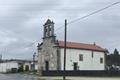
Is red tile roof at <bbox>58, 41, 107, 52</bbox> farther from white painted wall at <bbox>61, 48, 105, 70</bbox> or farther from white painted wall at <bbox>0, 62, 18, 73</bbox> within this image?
white painted wall at <bbox>0, 62, 18, 73</bbox>

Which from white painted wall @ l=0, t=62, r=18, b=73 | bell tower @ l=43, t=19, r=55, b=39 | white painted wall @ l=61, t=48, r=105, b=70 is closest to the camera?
bell tower @ l=43, t=19, r=55, b=39

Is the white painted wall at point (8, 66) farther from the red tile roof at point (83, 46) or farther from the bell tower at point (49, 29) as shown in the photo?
the bell tower at point (49, 29)

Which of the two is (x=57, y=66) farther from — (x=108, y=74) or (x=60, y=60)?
(x=108, y=74)

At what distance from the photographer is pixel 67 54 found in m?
79.4

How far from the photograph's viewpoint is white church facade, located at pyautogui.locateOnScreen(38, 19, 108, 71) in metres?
78.7

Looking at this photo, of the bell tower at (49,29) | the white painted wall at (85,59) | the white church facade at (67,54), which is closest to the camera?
the white church facade at (67,54)

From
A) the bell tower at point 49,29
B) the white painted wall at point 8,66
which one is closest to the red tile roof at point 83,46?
the bell tower at point 49,29

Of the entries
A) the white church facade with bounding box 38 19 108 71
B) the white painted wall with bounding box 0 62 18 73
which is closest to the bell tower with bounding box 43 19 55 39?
the white church facade with bounding box 38 19 108 71

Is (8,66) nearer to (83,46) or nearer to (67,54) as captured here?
(83,46)

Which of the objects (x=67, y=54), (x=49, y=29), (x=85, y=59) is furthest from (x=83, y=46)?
(x=49, y=29)

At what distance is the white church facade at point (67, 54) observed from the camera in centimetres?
7869

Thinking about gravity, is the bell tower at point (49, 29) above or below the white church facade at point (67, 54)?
above

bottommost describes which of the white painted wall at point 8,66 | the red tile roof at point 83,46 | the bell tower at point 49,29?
the white painted wall at point 8,66

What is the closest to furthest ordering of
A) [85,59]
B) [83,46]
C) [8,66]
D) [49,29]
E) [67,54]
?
1. [67,54]
2. [49,29]
3. [85,59]
4. [83,46]
5. [8,66]
